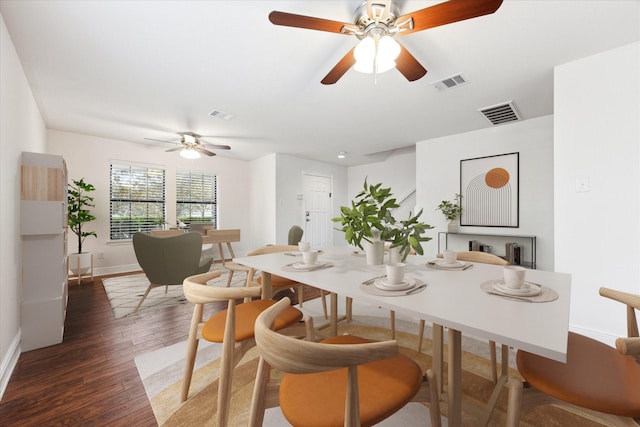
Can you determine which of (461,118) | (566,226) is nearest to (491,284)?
(566,226)

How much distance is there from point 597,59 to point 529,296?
8.55 ft

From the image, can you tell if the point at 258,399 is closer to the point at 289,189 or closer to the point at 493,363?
the point at 493,363

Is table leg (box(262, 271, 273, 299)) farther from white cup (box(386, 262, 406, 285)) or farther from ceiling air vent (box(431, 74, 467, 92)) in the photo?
ceiling air vent (box(431, 74, 467, 92))

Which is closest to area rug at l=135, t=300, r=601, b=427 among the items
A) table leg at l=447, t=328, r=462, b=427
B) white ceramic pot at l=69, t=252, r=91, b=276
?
table leg at l=447, t=328, r=462, b=427

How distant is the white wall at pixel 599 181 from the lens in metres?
2.10

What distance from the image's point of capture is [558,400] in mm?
855

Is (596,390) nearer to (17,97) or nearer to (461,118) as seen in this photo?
(461,118)

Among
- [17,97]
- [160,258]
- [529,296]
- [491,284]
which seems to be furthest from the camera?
[160,258]

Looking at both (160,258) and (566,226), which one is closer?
(566,226)

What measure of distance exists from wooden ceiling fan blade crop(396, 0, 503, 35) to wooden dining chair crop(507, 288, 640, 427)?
1.55 meters

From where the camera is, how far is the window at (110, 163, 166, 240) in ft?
16.1

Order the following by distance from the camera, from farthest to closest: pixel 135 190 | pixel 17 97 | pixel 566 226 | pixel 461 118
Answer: pixel 135 190, pixel 461 118, pixel 566 226, pixel 17 97

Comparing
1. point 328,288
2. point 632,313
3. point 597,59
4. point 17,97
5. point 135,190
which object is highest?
point 597,59

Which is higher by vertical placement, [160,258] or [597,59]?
[597,59]
